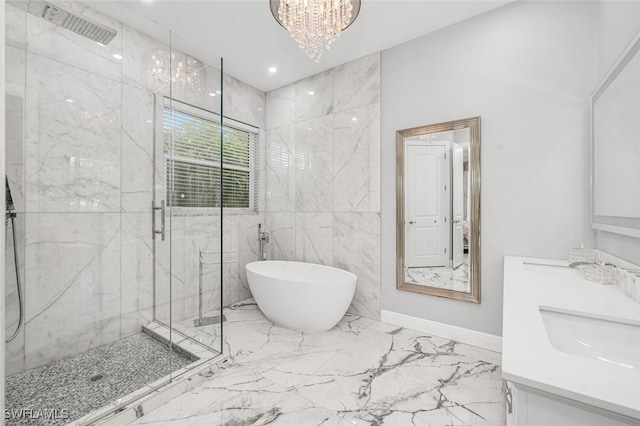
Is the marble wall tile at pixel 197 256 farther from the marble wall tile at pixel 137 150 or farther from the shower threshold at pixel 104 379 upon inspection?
the marble wall tile at pixel 137 150

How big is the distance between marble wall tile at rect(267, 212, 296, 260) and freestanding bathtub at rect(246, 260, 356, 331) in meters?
0.80

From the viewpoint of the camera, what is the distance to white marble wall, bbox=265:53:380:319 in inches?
112

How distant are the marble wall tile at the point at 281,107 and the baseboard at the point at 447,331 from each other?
8.09ft

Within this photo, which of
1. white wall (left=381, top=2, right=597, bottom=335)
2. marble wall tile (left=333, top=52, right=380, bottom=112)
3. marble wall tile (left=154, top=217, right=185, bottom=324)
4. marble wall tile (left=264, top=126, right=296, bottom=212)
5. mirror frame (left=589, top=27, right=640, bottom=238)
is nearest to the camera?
mirror frame (left=589, top=27, right=640, bottom=238)

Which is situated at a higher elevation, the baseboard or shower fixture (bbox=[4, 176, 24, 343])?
shower fixture (bbox=[4, 176, 24, 343])

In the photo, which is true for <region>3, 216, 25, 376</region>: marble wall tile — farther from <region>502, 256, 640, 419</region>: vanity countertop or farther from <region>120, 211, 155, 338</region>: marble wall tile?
<region>502, 256, 640, 419</region>: vanity countertop

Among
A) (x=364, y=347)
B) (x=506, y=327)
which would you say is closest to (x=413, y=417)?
(x=364, y=347)

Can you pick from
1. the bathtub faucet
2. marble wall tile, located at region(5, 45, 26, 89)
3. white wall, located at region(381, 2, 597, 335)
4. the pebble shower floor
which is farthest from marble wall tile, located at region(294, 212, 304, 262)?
marble wall tile, located at region(5, 45, 26, 89)

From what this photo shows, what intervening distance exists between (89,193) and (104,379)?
128 cm

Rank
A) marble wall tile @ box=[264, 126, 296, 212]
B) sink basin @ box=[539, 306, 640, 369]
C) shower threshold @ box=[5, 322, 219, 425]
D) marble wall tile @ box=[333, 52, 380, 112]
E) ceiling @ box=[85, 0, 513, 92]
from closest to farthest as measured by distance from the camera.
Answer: sink basin @ box=[539, 306, 640, 369] → shower threshold @ box=[5, 322, 219, 425] → ceiling @ box=[85, 0, 513, 92] → marble wall tile @ box=[333, 52, 380, 112] → marble wall tile @ box=[264, 126, 296, 212]

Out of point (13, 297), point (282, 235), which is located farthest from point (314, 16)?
point (13, 297)

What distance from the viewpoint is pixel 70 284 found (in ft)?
6.56

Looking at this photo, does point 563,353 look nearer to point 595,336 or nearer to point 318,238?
point 595,336

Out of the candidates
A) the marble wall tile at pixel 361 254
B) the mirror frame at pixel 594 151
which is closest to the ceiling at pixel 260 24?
the mirror frame at pixel 594 151
